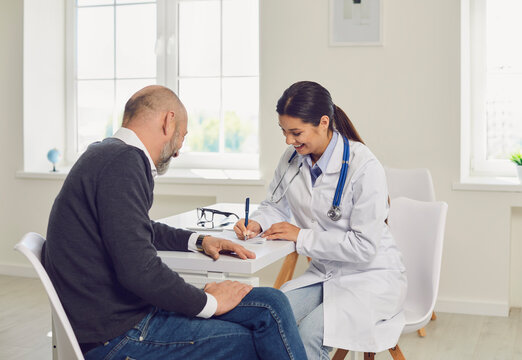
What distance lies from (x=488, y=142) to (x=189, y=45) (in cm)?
219

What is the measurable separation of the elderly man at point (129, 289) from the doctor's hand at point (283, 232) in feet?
1.67

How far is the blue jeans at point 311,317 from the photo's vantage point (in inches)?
79.4

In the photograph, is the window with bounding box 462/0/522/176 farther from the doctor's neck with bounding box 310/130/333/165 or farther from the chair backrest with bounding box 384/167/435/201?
the doctor's neck with bounding box 310/130/333/165

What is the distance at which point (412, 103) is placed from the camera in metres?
3.96

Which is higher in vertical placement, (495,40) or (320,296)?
(495,40)

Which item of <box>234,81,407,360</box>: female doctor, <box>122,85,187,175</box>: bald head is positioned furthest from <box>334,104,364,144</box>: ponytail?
<box>122,85,187,175</box>: bald head

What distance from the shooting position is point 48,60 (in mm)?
4938

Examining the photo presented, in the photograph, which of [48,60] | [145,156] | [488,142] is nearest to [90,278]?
[145,156]

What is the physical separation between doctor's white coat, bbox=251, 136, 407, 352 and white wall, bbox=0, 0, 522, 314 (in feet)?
5.72

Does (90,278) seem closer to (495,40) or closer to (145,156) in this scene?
(145,156)

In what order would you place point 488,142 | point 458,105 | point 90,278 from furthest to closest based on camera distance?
1. point 488,142
2. point 458,105
3. point 90,278

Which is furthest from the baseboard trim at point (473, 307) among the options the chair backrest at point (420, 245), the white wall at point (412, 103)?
the chair backrest at point (420, 245)

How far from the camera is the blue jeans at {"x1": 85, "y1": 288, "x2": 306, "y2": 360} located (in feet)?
5.26

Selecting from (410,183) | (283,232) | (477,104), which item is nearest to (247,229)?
(283,232)
